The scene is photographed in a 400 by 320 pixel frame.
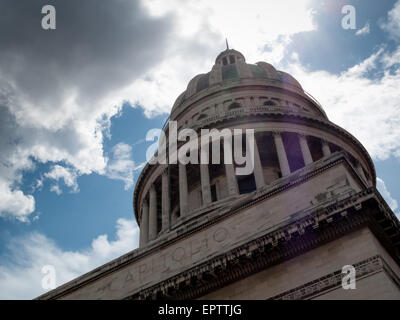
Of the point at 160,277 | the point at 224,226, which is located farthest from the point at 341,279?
the point at 160,277

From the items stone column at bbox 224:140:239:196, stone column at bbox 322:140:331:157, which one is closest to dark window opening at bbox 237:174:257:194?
stone column at bbox 224:140:239:196

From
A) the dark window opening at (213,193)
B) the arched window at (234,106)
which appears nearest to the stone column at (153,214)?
the dark window opening at (213,193)

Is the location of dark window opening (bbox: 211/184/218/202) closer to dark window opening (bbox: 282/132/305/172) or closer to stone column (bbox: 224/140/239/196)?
stone column (bbox: 224/140/239/196)

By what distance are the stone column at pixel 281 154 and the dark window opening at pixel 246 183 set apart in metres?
1.99

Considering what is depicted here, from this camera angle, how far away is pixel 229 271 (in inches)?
644

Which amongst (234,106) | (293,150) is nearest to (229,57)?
(234,106)

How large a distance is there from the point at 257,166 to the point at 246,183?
1.59 m

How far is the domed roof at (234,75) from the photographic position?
43.2 meters

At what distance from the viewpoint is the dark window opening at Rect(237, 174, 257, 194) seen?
1321 inches

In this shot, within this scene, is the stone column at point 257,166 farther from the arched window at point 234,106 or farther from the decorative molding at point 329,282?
the decorative molding at point 329,282

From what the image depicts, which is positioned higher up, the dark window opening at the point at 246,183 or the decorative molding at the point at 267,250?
the dark window opening at the point at 246,183

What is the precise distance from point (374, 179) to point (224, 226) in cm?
2562

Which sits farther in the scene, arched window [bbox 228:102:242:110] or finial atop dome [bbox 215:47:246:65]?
finial atop dome [bbox 215:47:246:65]

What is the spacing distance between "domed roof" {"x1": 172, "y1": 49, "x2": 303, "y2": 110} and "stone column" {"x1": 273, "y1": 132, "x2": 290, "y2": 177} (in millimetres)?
8609
